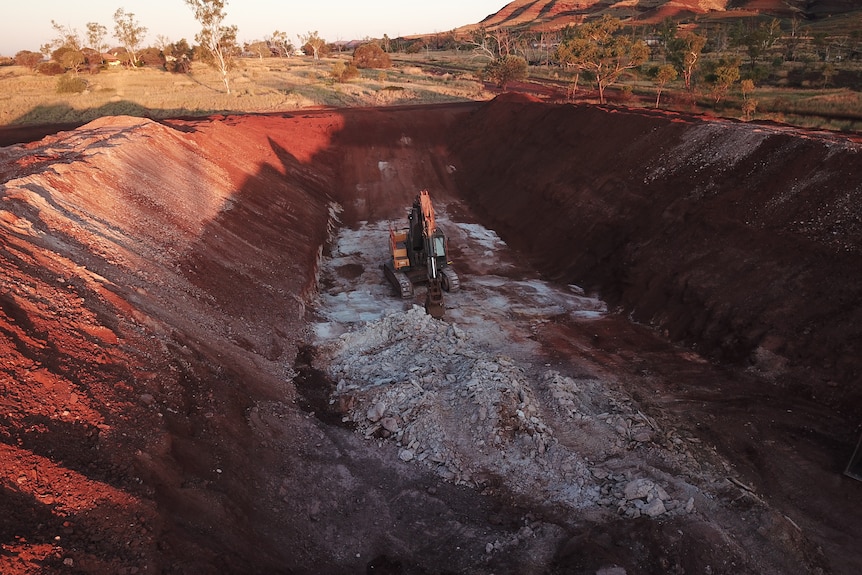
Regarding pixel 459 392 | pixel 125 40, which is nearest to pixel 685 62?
pixel 459 392

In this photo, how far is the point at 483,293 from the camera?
19.3m

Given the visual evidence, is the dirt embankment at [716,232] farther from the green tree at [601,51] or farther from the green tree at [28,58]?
the green tree at [28,58]

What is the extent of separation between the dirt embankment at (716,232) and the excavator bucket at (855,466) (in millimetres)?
1727

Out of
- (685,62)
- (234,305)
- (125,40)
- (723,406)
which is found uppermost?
(125,40)

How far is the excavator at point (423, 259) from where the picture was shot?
16312 millimetres

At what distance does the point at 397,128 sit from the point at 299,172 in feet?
38.8

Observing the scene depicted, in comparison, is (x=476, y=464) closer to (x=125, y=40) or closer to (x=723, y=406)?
(x=723, y=406)

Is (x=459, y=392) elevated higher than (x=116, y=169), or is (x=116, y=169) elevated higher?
(x=116, y=169)

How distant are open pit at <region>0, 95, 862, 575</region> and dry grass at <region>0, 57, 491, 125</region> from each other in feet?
70.2

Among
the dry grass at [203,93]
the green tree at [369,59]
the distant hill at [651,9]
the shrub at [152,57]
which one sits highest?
the distant hill at [651,9]

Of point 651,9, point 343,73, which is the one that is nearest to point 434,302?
point 343,73

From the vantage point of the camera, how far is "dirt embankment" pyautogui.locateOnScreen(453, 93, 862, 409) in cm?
1303

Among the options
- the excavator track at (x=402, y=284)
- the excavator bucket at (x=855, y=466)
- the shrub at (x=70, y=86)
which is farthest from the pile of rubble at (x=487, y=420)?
the shrub at (x=70, y=86)

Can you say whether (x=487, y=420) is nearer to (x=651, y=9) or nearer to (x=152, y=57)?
(x=152, y=57)
